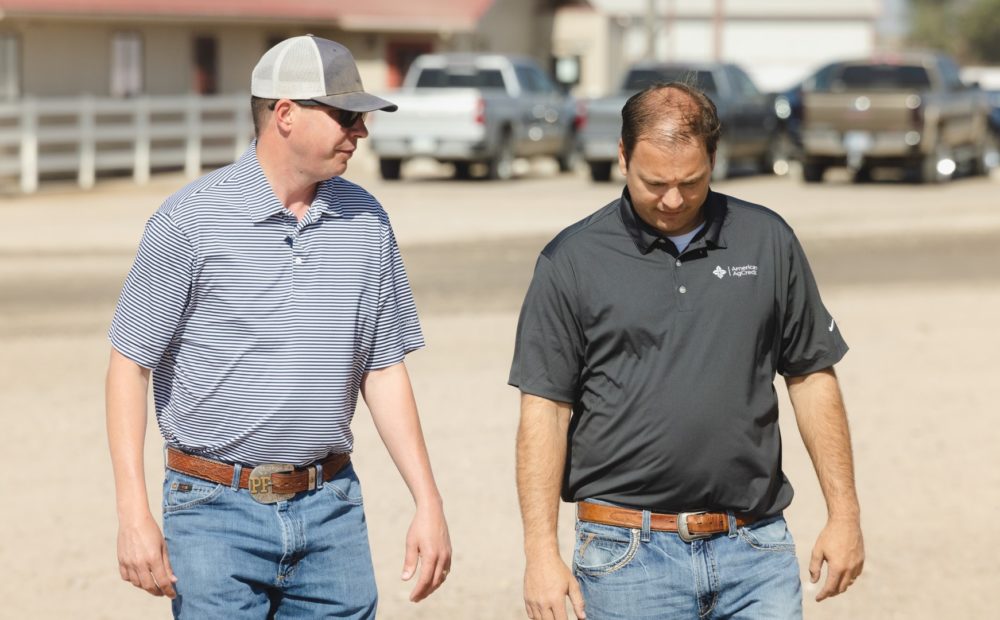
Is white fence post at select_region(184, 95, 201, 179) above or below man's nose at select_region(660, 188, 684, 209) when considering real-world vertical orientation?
below

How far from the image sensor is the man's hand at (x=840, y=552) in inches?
155

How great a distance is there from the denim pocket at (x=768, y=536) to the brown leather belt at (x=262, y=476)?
1.01m

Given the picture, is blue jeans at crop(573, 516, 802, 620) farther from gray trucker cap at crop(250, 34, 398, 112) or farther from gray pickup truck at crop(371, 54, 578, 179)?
gray pickup truck at crop(371, 54, 578, 179)

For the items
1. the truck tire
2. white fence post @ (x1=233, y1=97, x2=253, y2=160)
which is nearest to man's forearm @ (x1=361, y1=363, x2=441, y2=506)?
the truck tire

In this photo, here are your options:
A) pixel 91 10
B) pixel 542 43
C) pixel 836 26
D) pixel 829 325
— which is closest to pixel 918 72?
pixel 91 10

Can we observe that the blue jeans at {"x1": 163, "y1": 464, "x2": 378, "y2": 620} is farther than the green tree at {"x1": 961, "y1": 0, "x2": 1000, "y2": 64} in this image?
No

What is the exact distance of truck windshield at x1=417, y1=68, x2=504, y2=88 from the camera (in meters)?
28.4

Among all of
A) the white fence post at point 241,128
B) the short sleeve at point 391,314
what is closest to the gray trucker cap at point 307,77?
the short sleeve at point 391,314

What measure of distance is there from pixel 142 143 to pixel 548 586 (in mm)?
25285

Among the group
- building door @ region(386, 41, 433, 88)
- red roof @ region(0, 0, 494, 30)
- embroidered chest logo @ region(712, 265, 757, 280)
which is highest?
red roof @ region(0, 0, 494, 30)

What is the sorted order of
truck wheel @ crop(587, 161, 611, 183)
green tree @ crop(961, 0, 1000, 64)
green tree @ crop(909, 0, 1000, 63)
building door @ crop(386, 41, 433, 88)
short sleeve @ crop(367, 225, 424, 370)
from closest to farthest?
short sleeve @ crop(367, 225, 424, 370), truck wheel @ crop(587, 161, 611, 183), building door @ crop(386, 41, 433, 88), green tree @ crop(961, 0, 1000, 64), green tree @ crop(909, 0, 1000, 63)

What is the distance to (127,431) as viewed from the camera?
3777 mm

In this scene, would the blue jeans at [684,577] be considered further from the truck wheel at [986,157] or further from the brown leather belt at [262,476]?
the truck wheel at [986,157]

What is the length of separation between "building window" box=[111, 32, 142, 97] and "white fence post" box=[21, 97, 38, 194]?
13.5 ft
